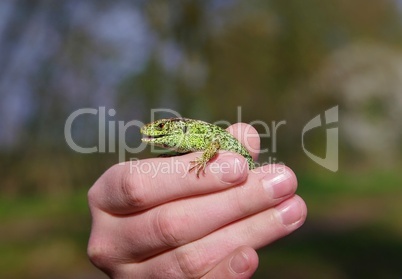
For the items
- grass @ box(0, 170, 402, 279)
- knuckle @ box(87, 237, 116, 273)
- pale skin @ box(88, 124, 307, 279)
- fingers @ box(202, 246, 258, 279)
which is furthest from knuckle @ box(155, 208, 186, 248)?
grass @ box(0, 170, 402, 279)

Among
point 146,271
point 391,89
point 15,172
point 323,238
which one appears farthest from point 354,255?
point 15,172

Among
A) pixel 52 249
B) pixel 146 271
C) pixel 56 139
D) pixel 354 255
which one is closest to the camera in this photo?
pixel 146 271

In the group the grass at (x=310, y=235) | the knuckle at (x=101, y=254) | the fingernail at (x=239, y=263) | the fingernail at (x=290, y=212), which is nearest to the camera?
the fingernail at (x=239, y=263)

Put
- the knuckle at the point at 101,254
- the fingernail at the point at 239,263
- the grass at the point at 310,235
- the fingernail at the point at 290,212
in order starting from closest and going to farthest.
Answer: the fingernail at the point at 239,263 → the fingernail at the point at 290,212 → the knuckle at the point at 101,254 → the grass at the point at 310,235

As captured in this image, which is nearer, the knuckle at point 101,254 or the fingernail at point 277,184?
the fingernail at point 277,184

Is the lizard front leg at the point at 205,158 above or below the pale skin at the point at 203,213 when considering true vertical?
above

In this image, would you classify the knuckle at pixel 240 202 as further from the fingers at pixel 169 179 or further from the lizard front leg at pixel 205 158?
the lizard front leg at pixel 205 158

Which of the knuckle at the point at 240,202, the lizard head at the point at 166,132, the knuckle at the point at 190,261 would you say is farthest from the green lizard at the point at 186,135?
the knuckle at the point at 190,261

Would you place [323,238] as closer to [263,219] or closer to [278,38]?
[278,38]
